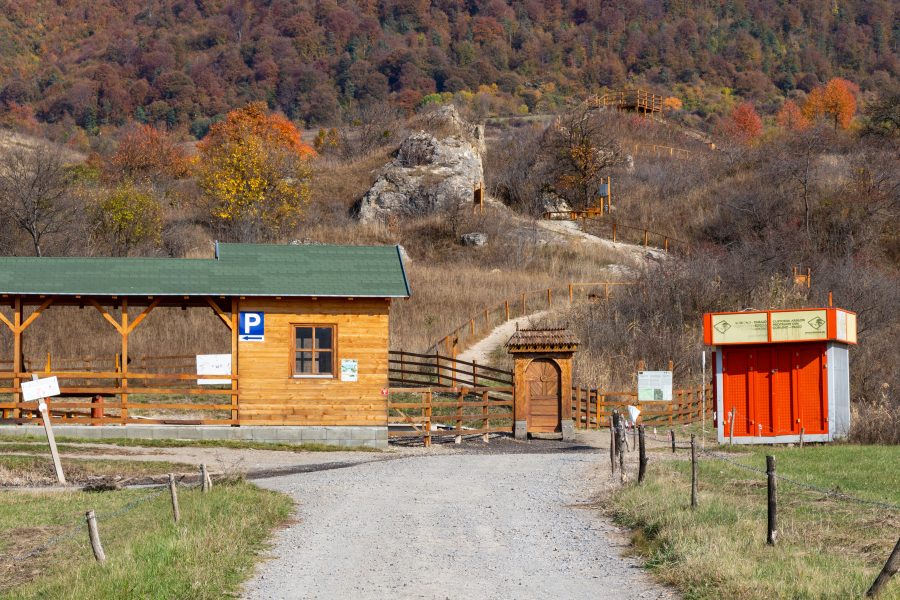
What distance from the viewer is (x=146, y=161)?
9194 centimetres

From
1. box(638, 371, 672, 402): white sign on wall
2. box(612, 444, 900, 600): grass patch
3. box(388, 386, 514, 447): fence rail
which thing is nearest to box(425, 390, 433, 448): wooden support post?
box(388, 386, 514, 447): fence rail

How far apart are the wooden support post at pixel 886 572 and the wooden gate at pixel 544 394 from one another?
2177 cm

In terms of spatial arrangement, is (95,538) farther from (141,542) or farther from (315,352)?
(315,352)

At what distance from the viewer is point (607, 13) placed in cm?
18425

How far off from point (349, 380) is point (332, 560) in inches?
607

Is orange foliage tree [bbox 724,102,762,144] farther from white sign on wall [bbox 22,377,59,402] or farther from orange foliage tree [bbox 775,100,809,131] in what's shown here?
white sign on wall [bbox 22,377,59,402]

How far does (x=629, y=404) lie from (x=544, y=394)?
150 inches

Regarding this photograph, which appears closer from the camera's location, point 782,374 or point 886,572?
point 886,572

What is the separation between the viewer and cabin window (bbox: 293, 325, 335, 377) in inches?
1146

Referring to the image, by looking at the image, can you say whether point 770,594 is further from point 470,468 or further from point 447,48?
Answer: point 447,48

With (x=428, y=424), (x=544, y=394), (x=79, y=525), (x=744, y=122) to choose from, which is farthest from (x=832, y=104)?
(x=79, y=525)

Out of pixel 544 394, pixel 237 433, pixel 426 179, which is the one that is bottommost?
pixel 237 433

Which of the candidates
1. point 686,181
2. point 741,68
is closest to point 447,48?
point 741,68

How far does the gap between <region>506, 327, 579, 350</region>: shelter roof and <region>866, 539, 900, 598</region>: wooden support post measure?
838 inches
